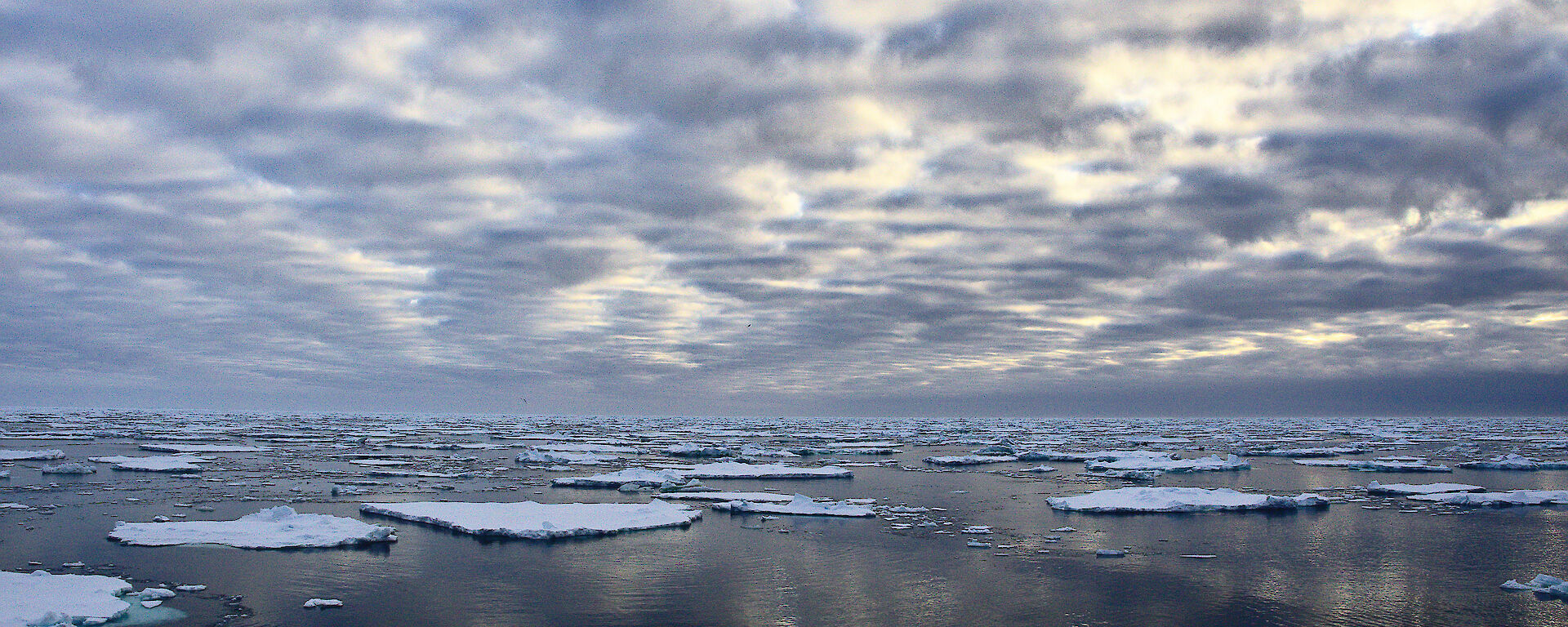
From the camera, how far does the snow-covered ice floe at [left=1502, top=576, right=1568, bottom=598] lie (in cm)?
1639

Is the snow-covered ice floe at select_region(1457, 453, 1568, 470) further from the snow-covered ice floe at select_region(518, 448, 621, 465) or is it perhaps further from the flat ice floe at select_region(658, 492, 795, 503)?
the snow-covered ice floe at select_region(518, 448, 621, 465)

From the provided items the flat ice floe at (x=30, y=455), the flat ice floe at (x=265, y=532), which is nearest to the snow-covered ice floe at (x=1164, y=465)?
the flat ice floe at (x=265, y=532)

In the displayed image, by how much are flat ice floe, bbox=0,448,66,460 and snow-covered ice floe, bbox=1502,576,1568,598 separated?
177ft

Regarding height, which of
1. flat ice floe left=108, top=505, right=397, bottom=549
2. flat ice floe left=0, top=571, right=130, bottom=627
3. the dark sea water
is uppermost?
flat ice floe left=108, top=505, right=397, bottom=549

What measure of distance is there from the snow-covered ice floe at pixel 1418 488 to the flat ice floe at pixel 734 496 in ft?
67.6

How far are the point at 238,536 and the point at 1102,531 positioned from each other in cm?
2000

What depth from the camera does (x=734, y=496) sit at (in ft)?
102

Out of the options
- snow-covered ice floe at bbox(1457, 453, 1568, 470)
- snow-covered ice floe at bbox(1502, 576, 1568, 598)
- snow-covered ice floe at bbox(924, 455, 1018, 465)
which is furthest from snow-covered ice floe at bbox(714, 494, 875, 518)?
A: snow-covered ice floe at bbox(1457, 453, 1568, 470)

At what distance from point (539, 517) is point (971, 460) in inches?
1240

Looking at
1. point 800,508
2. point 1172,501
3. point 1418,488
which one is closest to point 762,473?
point 800,508

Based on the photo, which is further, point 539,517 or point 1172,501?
point 1172,501

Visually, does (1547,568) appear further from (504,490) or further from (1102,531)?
(504,490)

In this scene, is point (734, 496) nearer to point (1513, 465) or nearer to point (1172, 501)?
point (1172, 501)

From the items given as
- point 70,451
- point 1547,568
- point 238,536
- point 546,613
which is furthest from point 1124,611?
point 70,451
